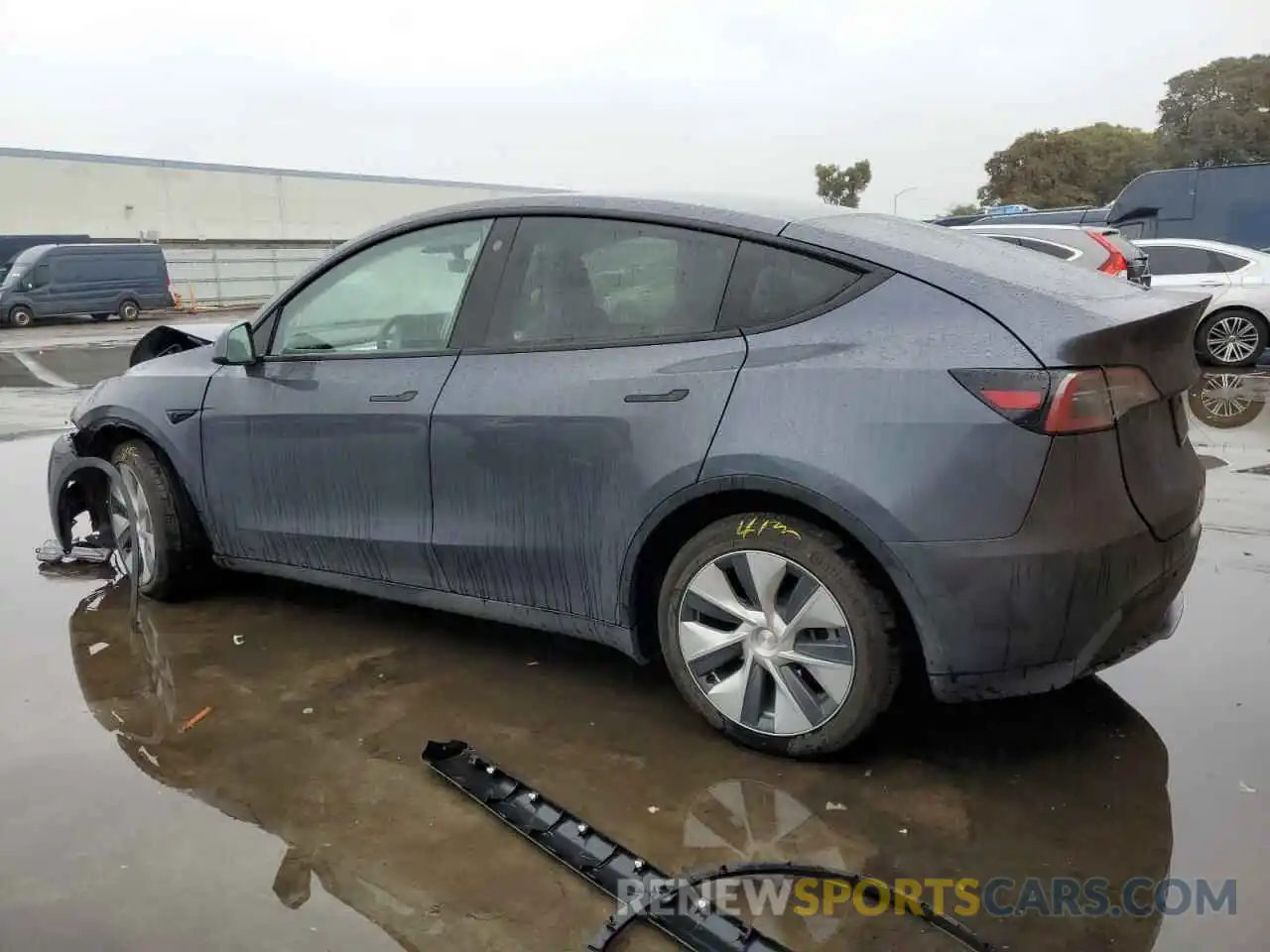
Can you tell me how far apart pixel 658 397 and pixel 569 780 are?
1.09 meters

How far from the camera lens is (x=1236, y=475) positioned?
6.03 m

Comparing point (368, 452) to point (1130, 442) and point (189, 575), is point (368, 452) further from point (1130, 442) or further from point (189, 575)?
point (1130, 442)

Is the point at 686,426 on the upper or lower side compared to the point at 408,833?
upper

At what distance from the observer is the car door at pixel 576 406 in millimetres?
2883

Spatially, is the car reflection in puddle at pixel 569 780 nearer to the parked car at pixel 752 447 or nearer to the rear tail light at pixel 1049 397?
the parked car at pixel 752 447

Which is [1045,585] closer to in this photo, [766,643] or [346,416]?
[766,643]

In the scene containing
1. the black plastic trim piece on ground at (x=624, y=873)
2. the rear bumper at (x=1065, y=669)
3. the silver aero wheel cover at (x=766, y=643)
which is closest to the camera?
the black plastic trim piece on ground at (x=624, y=873)

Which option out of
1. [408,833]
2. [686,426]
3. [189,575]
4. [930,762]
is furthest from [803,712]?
[189,575]

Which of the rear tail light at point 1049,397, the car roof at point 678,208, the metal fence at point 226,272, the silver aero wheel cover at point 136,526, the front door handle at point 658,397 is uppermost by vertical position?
the car roof at point 678,208

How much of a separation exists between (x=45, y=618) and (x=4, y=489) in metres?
2.89

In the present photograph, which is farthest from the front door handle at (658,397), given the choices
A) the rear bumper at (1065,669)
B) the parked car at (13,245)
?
the parked car at (13,245)

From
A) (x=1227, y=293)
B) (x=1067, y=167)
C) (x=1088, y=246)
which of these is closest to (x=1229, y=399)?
(x=1088, y=246)

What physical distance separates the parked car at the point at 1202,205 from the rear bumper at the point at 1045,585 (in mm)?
15186

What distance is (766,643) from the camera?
2.81 metres
